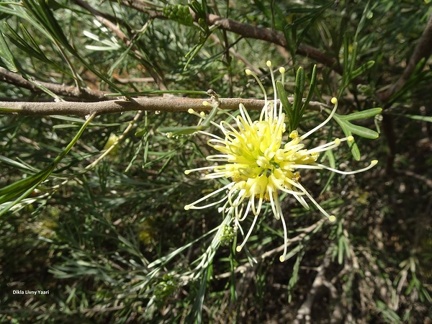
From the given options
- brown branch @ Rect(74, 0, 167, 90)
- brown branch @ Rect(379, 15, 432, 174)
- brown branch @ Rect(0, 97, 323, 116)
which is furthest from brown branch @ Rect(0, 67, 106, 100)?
brown branch @ Rect(379, 15, 432, 174)

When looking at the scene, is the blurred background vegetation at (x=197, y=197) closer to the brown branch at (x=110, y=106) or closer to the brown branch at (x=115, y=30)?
Answer: the brown branch at (x=115, y=30)

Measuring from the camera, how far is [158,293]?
4.44 feet

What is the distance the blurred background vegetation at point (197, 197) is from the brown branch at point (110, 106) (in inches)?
16.6

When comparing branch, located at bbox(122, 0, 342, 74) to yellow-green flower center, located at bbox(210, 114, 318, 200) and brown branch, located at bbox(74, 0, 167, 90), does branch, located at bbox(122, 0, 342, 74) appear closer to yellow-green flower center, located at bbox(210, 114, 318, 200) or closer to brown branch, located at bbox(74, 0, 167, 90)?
brown branch, located at bbox(74, 0, 167, 90)

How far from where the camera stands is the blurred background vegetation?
144 centimetres

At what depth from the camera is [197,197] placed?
74.7 inches

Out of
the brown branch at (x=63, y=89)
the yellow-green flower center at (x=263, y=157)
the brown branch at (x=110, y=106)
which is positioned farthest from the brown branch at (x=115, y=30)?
the yellow-green flower center at (x=263, y=157)

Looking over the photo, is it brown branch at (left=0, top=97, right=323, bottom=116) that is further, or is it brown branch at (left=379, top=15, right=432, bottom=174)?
brown branch at (left=379, top=15, right=432, bottom=174)

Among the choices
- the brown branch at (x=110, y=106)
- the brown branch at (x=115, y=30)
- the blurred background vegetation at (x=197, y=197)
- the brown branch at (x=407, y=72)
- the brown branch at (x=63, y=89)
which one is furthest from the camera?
the blurred background vegetation at (x=197, y=197)

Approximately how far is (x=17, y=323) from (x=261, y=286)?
1.15 meters

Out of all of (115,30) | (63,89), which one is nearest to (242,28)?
(115,30)

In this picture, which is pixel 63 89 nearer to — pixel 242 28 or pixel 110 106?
pixel 110 106

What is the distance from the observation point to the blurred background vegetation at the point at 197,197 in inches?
56.6

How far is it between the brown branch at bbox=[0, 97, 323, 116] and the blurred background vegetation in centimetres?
42
